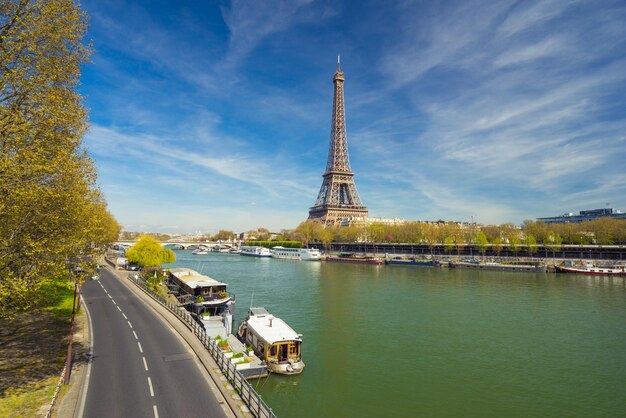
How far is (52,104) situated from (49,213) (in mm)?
5158

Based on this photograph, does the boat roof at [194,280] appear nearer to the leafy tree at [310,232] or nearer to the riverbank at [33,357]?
the riverbank at [33,357]

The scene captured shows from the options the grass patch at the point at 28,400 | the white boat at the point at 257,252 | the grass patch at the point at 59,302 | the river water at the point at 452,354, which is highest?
the white boat at the point at 257,252

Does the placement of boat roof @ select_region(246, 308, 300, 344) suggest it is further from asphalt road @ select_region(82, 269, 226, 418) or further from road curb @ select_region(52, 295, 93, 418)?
road curb @ select_region(52, 295, 93, 418)

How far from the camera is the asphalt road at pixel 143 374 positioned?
56.0 ft

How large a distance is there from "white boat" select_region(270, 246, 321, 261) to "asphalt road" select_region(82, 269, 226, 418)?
357ft

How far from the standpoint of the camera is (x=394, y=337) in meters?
35.4

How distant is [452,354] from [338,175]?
156 m

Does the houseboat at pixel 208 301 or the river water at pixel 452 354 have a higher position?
the houseboat at pixel 208 301

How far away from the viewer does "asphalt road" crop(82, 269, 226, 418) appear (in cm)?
1708

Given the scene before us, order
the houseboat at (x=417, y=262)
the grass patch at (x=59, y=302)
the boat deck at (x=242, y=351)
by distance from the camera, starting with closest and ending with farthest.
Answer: the boat deck at (x=242, y=351) → the grass patch at (x=59, y=302) → the houseboat at (x=417, y=262)

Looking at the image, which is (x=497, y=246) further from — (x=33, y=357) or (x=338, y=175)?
(x=33, y=357)

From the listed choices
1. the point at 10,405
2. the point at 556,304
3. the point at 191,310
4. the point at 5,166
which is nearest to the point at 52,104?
the point at 5,166

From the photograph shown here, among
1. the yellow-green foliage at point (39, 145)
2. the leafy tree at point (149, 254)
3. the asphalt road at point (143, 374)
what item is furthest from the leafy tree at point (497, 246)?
the yellow-green foliage at point (39, 145)

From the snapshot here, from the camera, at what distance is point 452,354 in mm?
30922
